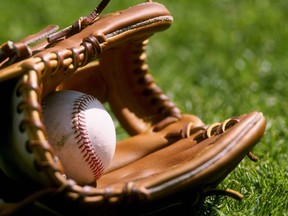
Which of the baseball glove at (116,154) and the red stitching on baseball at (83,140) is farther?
the red stitching on baseball at (83,140)

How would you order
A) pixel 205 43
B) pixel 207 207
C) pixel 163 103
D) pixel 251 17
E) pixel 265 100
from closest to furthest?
pixel 207 207 < pixel 163 103 < pixel 265 100 < pixel 205 43 < pixel 251 17

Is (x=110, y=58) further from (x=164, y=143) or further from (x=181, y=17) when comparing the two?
(x=181, y=17)

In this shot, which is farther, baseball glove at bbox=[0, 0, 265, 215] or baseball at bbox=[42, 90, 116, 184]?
baseball at bbox=[42, 90, 116, 184]

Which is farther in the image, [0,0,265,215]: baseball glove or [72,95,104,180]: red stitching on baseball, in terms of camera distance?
[72,95,104,180]: red stitching on baseball

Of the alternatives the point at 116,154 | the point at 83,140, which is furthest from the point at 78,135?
the point at 116,154

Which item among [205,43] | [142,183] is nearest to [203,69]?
[205,43]

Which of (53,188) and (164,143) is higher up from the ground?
(53,188)

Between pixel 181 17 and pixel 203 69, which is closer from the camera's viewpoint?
pixel 203 69
